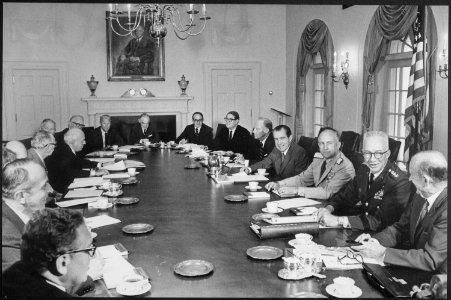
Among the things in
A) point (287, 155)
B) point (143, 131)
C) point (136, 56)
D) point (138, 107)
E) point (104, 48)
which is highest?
point (104, 48)

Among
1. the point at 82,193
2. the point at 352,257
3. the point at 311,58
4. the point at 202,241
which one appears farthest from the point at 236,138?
the point at 352,257

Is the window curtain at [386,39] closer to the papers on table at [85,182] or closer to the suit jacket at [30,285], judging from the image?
the papers on table at [85,182]

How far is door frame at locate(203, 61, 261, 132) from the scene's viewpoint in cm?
927

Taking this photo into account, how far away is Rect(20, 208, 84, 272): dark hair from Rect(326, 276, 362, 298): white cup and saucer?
0.94m

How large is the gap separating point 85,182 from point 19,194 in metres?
1.40

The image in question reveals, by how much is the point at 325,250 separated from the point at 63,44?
7.73 metres

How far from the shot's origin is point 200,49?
9.18 meters

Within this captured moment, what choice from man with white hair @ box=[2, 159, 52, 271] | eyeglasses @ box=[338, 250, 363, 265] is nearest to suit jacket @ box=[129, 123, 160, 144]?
man with white hair @ box=[2, 159, 52, 271]

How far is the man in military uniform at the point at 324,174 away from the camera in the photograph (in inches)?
130

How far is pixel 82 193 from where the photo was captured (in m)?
3.34

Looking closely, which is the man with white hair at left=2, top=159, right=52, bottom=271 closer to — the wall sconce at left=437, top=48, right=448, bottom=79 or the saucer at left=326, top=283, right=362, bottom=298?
the saucer at left=326, top=283, right=362, bottom=298

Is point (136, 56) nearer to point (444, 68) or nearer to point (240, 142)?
point (240, 142)

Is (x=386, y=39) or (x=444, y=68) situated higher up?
(x=386, y=39)

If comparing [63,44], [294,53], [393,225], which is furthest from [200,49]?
[393,225]
